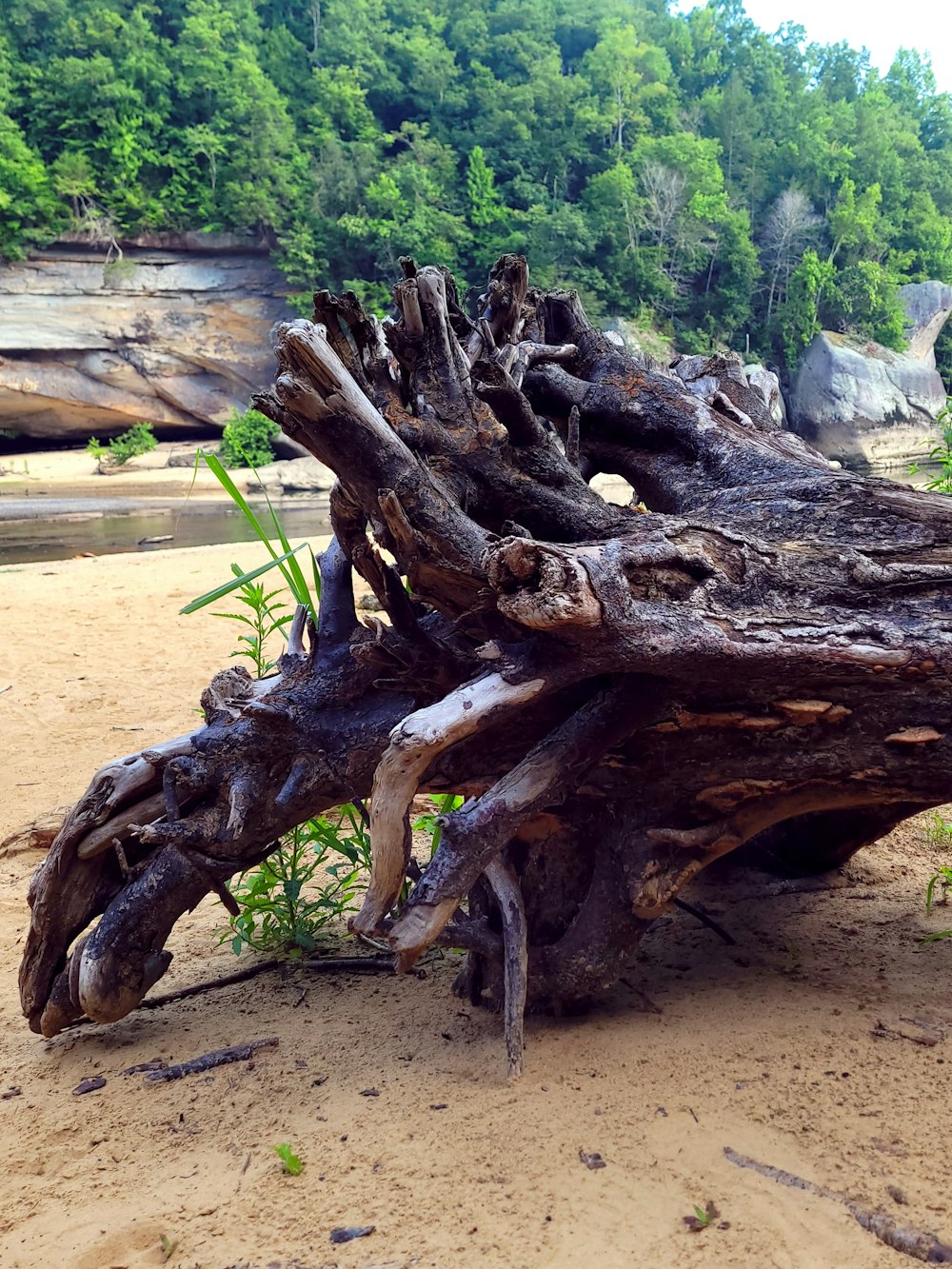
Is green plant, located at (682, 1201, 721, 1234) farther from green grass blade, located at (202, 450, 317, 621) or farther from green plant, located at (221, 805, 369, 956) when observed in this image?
green grass blade, located at (202, 450, 317, 621)

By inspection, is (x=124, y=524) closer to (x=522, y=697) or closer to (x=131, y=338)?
(x=131, y=338)

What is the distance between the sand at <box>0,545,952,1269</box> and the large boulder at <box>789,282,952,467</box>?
2938cm

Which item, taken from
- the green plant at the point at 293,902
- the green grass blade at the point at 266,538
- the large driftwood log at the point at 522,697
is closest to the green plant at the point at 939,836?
the large driftwood log at the point at 522,697

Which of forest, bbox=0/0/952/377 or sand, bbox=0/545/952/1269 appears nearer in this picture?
sand, bbox=0/545/952/1269

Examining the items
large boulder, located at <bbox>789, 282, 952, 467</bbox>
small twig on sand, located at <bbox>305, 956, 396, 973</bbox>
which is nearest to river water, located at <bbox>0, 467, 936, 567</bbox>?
large boulder, located at <bbox>789, 282, 952, 467</bbox>

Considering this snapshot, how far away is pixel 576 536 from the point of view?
234 cm

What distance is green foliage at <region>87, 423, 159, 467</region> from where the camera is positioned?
2630cm

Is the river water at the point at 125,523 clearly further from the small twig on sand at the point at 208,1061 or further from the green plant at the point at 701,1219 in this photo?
the green plant at the point at 701,1219

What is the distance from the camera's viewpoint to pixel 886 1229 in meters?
1.39

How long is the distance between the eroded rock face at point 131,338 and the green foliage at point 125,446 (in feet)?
2.75

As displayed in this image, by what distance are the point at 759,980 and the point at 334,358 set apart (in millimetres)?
1828

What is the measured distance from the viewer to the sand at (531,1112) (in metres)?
1.49

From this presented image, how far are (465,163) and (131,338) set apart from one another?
17.9 meters

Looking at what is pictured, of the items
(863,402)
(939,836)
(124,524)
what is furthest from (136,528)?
(863,402)
